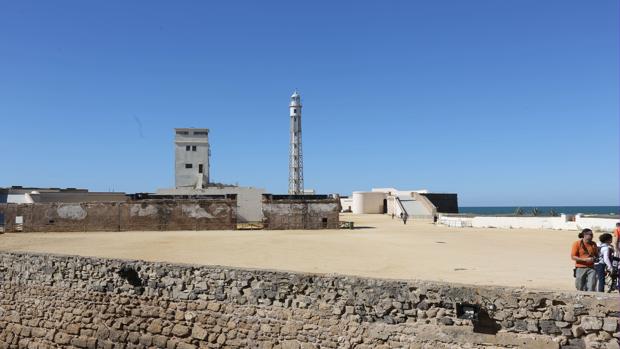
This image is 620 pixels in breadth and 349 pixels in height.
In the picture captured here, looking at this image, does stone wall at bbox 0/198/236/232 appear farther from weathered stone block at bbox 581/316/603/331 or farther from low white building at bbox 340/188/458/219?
weathered stone block at bbox 581/316/603/331

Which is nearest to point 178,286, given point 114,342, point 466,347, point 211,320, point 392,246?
point 211,320

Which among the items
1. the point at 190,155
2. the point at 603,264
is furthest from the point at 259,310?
the point at 190,155

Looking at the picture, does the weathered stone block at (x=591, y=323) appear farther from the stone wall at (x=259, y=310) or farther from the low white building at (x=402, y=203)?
the low white building at (x=402, y=203)

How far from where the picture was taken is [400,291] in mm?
7422

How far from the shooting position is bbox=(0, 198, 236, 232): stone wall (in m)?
30.7

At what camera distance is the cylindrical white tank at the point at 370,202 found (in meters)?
58.5

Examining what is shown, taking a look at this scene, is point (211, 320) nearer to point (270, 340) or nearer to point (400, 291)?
point (270, 340)

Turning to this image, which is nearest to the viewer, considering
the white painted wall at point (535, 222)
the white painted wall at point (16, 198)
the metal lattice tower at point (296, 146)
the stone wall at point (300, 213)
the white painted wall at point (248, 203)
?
the white painted wall at point (535, 222)

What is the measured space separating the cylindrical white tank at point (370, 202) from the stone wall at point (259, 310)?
48.9m

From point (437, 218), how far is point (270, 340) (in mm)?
34731

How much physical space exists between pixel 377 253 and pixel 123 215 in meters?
18.7

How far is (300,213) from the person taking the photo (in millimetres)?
32406

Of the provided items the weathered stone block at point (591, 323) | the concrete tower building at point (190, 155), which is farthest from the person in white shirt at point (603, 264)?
the concrete tower building at point (190, 155)

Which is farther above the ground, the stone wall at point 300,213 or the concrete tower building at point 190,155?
the concrete tower building at point 190,155
